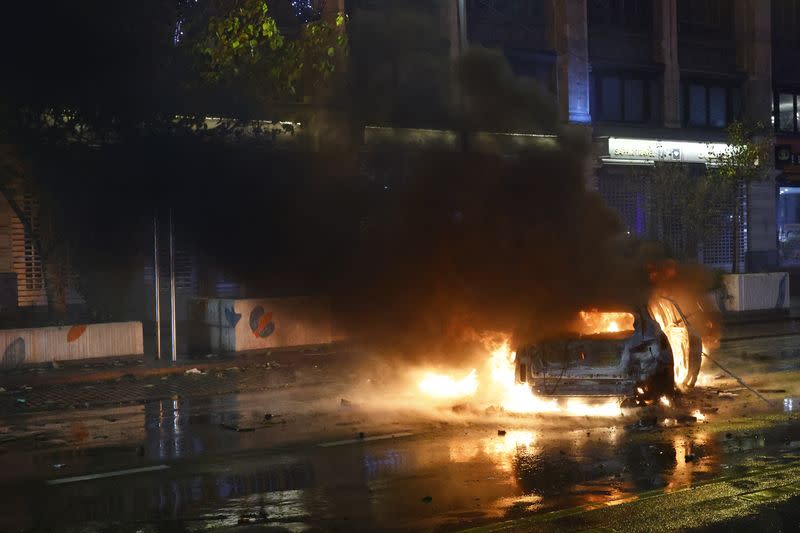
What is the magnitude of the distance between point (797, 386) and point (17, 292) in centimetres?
1690

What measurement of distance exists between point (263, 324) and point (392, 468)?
32.4 feet

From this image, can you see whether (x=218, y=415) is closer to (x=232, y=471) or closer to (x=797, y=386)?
(x=232, y=471)

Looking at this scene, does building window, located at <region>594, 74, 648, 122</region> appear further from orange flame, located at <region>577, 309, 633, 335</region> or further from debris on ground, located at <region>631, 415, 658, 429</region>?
debris on ground, located at <region>631, 415, 658, 429</region>

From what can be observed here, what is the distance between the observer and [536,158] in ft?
44.4

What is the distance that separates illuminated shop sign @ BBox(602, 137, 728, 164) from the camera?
30894 millimetres

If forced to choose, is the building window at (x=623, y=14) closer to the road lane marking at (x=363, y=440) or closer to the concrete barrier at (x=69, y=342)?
the concrete barrier at (x=69, y=342)

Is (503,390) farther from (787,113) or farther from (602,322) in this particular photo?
(787,113)

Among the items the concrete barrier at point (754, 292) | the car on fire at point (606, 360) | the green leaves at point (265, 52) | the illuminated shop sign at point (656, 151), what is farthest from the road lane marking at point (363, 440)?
the illuminated shop sign at point (656, 151)

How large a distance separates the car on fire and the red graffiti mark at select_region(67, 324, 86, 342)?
28.3ft

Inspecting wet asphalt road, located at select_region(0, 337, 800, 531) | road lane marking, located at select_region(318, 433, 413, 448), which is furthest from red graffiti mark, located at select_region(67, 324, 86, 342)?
road lane marking, located at select_region(318, 433, 413, 448)

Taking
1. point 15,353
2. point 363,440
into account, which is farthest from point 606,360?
point 15,353

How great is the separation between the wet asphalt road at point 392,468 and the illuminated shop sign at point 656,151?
1984cm

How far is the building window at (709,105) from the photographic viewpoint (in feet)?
112

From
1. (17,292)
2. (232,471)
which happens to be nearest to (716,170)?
(17,292)
